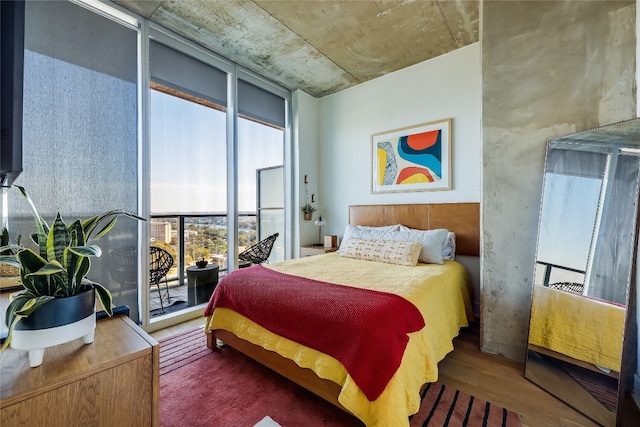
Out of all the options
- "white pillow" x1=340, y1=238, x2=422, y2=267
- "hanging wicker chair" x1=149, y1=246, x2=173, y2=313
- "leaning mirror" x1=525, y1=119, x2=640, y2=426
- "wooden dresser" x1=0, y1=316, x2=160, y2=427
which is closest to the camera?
"wooden dresser" x1=0, y1=316, x2=160, y2=427

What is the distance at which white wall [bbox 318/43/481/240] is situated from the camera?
321cm

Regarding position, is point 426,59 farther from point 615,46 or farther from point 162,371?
point 162,371

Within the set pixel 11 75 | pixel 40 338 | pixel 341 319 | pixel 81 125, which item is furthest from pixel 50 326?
pixel 81 125

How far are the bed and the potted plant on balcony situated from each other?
42.7 inches

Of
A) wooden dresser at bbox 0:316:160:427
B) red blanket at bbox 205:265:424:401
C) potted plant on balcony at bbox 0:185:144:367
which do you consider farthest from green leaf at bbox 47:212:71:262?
red blanket at bbox 205:265:424:401

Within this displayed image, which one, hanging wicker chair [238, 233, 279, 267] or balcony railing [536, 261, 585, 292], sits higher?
balcony railing [536, 261, 585, 292]

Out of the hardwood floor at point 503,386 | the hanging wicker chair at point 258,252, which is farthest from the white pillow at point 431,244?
the hanging wicker chair at point 258,252

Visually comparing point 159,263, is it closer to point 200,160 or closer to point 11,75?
point 200,160

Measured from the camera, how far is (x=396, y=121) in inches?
149

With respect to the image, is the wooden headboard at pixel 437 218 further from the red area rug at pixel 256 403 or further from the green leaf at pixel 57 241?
the green leaf at pixel 57 241

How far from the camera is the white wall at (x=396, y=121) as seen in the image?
3215mm

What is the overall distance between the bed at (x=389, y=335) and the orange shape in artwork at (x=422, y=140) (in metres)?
0.79

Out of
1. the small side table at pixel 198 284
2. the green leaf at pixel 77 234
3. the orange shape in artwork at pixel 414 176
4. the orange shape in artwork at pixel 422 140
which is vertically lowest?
the small side table at pixel 198 284

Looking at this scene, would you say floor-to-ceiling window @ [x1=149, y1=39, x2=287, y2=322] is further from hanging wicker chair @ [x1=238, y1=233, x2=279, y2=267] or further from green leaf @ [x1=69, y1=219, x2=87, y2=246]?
green leaf @ [x1=69, y1=219, x2=87, y2=246]
